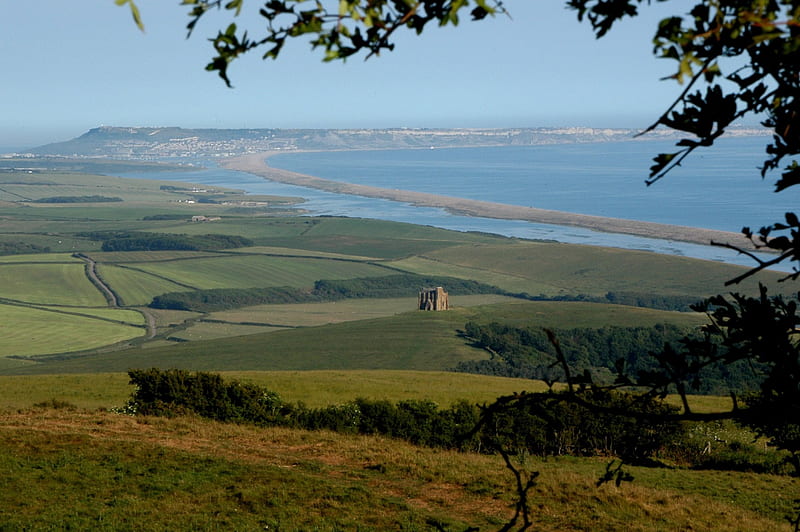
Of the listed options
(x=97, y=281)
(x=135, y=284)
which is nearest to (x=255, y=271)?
(x=135, y=284)

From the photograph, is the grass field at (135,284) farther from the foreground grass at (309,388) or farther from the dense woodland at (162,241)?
the foreground grass at (309,388)

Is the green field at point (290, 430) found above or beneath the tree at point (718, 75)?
beneath

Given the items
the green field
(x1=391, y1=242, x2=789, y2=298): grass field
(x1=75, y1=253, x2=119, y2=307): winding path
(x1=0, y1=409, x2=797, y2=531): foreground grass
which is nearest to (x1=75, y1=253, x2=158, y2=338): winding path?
(x1=75, y1=253, x2=119, y2=307): winding path

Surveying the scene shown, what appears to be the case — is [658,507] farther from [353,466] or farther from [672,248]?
[672,248]

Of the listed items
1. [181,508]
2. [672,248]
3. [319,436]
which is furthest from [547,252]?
[181,508]

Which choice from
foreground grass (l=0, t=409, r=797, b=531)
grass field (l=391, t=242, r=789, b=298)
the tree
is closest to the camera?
the tree

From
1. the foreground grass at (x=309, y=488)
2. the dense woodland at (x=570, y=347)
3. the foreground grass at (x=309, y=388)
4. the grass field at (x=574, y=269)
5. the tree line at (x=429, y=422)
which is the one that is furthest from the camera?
the grass field at (x=574, y=269)

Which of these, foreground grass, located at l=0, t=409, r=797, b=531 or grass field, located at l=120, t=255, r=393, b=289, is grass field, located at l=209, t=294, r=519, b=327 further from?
foreground grass, located at l=0, t=409, r=797, b=531

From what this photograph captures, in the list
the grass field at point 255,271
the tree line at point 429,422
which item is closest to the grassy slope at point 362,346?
the grass field at point 255,271
